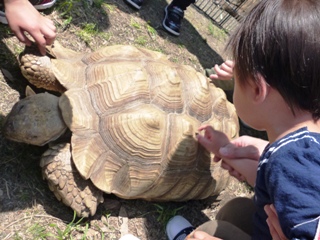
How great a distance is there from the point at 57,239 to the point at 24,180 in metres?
0.37

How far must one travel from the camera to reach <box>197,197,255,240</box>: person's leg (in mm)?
2029

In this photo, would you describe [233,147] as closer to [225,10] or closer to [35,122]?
[35,122]

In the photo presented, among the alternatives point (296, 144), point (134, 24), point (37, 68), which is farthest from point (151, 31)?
point (296, 144)

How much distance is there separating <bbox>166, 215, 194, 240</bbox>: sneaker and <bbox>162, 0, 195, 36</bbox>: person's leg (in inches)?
79.3

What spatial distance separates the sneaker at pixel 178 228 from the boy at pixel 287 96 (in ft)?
3.00

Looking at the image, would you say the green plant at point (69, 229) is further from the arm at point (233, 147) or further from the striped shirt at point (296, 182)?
the striped shirt at point (296, 182)

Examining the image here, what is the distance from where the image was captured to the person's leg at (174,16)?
12.8 feet

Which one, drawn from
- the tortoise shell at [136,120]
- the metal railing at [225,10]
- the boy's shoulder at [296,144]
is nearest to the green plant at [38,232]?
the tortoise shell at [136,120]

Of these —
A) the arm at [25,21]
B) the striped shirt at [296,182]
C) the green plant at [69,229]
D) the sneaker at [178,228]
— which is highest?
the striped shirt at [296,182]

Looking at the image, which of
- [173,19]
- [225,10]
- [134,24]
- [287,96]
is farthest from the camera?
[225,10]

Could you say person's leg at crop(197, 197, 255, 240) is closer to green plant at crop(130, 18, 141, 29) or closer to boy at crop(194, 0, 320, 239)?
boy at crop(194, 0, 320, 239)

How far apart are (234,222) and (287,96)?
1.01m

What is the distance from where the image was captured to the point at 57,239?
6.95 ft

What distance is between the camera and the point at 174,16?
3.95 metres
